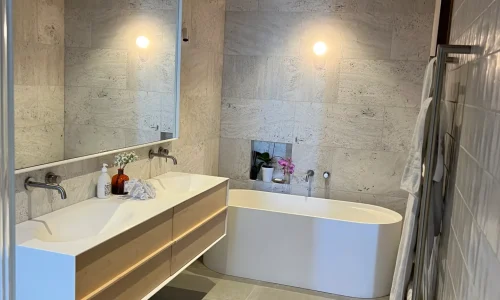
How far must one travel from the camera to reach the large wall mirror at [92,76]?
7.13ft

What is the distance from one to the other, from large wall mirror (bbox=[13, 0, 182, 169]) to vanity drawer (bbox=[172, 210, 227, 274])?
0.69 meters

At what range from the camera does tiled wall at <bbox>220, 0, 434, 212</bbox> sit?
Result: 399 cm

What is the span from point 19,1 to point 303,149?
2.77m

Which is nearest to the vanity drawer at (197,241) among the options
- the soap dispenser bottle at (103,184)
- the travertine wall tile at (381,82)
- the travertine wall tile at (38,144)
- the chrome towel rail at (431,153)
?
the soap dispenser bottle at (103,184)

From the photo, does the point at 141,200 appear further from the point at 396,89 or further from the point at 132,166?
the point at 396,89

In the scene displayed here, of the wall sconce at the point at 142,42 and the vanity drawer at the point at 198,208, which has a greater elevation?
the wall sconce at the point at 142,42

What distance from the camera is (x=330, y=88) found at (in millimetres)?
4184

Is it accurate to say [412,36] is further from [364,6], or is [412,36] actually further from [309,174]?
[309,174]

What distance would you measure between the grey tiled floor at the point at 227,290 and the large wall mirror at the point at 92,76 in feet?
3.74

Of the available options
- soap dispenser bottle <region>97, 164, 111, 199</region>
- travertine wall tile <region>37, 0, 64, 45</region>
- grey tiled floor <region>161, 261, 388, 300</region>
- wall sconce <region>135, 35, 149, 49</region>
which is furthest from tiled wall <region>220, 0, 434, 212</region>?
travertine wall tile <region>37, 0, 64, 45</region>

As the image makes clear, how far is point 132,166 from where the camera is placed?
10.2 feet

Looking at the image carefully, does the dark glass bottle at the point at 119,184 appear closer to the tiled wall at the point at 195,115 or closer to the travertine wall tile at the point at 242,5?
the tiled wall at the point at 195,115

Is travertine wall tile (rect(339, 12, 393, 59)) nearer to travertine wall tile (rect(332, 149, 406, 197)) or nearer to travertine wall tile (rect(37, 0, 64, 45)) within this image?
travertine wall tile (rect(332, 149, 406, 197))

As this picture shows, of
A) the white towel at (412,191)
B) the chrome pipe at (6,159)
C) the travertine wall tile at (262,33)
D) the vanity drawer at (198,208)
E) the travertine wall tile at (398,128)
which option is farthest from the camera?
the travertine wall tile at (262,33)
